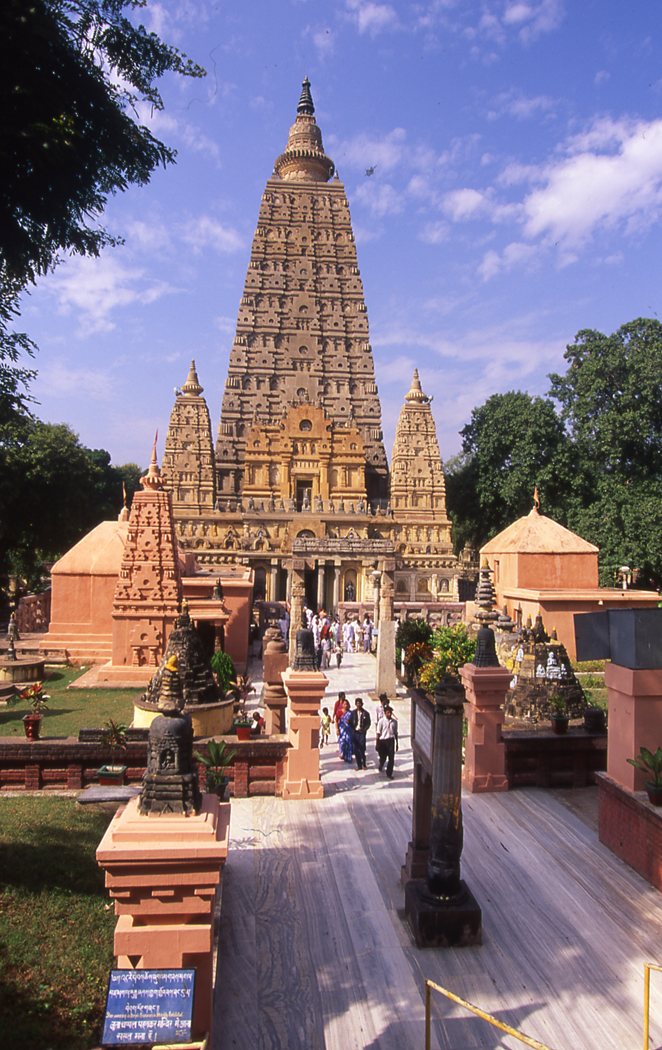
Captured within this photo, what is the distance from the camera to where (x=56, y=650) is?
18625 mm

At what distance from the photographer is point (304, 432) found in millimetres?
40875

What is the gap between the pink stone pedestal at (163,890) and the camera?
389 cm

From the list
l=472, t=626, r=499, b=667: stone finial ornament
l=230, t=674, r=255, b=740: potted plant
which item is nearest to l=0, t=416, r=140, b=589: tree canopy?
l=230, t=674, r=255, b=740: potted plant

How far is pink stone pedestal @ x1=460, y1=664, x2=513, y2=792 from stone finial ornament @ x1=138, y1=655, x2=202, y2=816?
566 centimetres

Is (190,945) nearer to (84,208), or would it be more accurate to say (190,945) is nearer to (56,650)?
(84,208)

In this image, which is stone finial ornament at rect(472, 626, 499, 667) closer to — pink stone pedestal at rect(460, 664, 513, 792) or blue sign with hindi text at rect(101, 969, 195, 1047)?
pink stone pedestal at rect(460, 664, 513, 792)

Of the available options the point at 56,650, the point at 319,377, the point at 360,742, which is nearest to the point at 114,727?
the point at 360,742

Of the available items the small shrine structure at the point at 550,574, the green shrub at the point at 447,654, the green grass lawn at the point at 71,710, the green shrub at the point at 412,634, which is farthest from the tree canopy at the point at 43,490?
the green shrub at the point at 447,654

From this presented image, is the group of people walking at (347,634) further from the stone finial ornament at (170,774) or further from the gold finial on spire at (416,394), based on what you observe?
the gold finial on spire at (416,394)

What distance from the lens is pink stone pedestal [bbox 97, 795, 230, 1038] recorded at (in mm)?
3893

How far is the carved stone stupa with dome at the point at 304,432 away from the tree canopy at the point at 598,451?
5342 mm

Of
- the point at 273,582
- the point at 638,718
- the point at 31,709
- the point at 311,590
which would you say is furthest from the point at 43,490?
the point at 638,718

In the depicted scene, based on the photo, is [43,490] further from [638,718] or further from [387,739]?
[638,718]

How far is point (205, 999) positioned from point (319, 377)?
4192 centimetres
